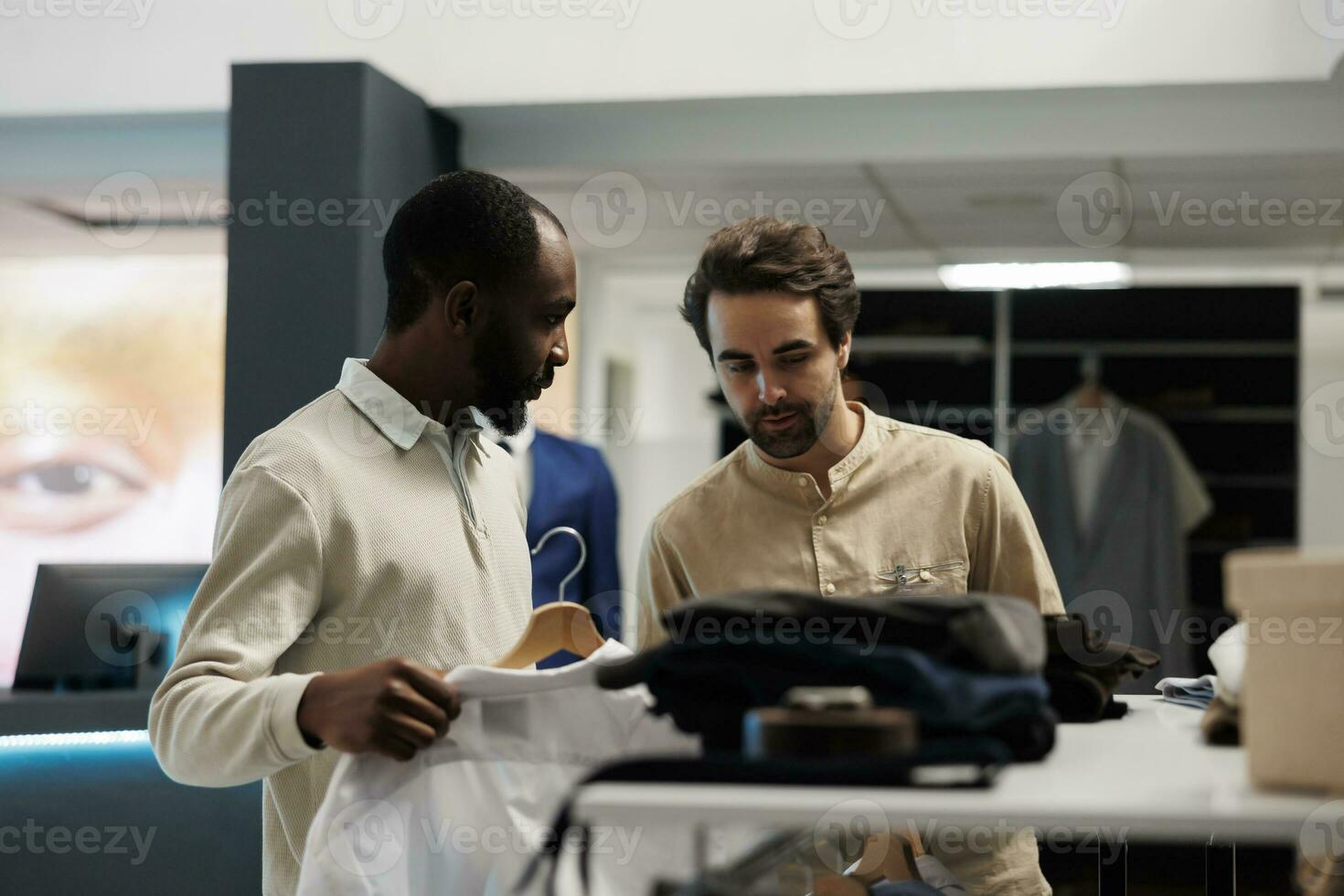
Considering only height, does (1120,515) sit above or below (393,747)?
above

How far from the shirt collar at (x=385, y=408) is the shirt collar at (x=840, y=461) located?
21.2 inches

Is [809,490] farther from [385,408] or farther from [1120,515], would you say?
[1120,515]

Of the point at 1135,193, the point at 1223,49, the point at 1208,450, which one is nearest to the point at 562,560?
the point at 1223,49

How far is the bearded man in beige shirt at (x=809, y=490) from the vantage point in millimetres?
2033

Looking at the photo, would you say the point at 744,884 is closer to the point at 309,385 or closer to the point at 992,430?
the point at 309,385

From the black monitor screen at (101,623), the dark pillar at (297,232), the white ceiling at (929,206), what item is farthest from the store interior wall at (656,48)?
the black monitor screen at (101,623)

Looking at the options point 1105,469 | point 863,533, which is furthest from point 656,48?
point 1105,469

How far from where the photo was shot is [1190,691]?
1640mm

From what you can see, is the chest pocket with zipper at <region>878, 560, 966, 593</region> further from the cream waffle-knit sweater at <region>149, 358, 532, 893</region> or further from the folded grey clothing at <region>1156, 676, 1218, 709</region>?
the cream waffle-knit sweater at <region>149, 358, 532, 893</region>

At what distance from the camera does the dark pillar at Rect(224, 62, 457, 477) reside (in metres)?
3.69

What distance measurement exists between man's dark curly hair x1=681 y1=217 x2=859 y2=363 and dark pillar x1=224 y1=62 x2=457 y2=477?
5.80ft

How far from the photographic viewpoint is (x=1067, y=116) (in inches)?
151

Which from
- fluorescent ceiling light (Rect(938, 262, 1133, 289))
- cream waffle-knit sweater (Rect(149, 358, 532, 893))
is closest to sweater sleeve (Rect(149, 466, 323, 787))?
cream waffle-knit sweater (Rect(149, 358, 532, 893))

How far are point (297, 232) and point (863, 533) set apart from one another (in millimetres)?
2205
